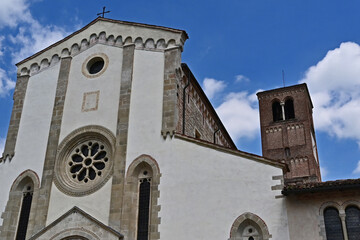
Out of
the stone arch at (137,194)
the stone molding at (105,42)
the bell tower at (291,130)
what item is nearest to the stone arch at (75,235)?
the stone arch at (137,194)

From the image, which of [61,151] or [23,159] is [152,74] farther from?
[23,159]

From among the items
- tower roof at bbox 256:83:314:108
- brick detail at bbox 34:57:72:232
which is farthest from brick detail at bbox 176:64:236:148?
tower roof at bbox 256:83:314:108

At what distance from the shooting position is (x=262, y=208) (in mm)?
12625

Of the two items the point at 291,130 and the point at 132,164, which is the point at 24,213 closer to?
the point at 132,164

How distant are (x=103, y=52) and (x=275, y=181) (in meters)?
9.14

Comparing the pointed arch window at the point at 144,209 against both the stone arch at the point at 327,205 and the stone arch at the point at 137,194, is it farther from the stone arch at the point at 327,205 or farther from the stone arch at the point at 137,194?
the stone arch at the point at 327,205

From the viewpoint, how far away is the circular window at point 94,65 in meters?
17.5

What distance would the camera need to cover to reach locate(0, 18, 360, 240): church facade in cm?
1257

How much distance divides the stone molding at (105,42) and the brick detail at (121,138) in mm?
516

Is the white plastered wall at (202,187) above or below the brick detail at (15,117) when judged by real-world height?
below

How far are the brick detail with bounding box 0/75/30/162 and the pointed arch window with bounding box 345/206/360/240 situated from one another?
1269cm

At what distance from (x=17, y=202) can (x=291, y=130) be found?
26.6 metres

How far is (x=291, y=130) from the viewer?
3719 cm

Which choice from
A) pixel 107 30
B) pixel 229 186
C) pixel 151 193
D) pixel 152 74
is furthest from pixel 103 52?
pixel 229 186
